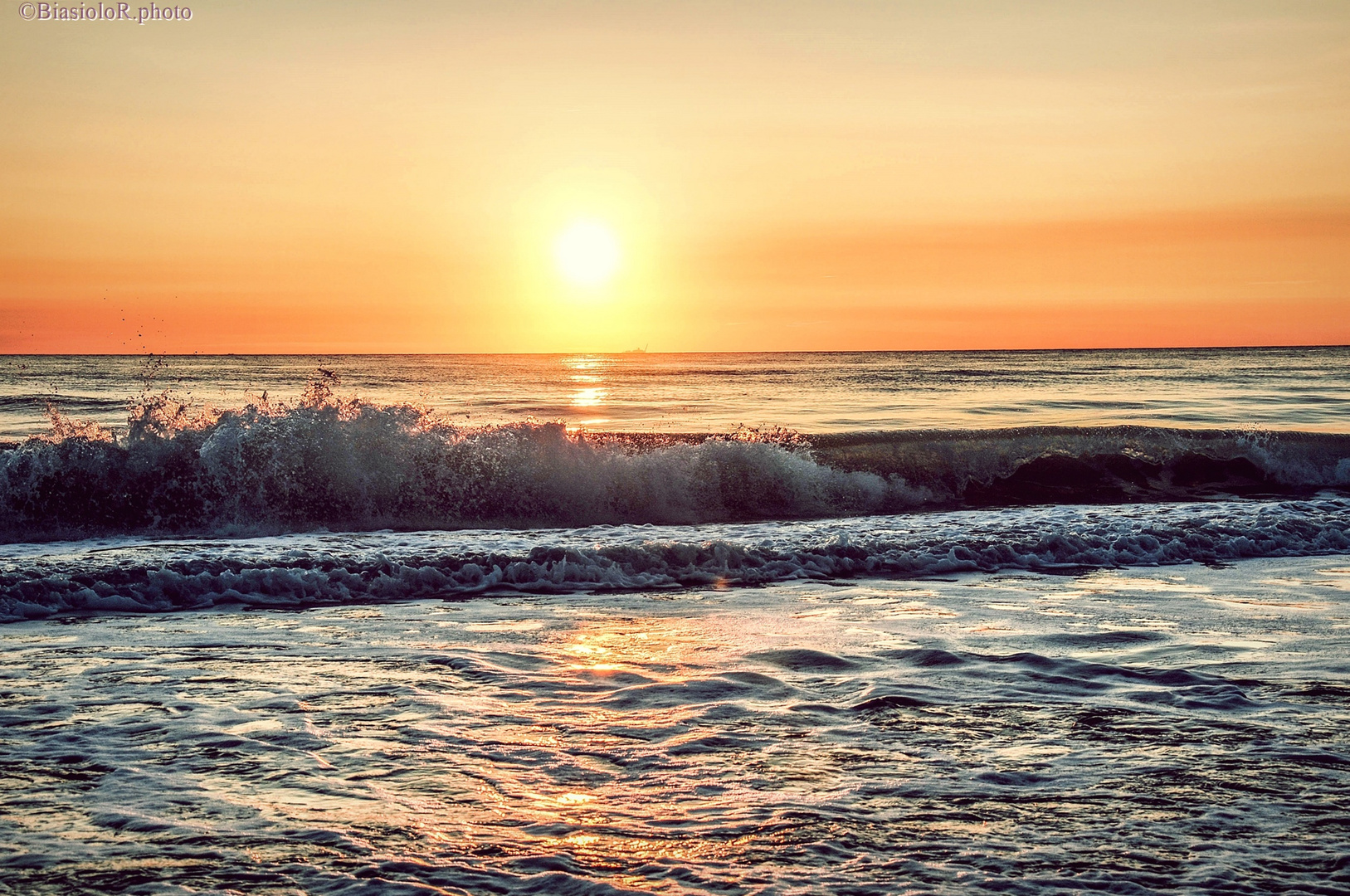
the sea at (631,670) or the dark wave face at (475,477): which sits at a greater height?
the dark wave face at (475,477)

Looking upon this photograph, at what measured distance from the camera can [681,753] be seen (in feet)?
13.7

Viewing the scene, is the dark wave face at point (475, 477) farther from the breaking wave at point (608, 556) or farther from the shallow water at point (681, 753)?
the shallow water at point (681, 753)

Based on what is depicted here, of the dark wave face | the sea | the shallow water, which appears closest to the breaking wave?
the sea

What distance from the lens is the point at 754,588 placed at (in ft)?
27.5

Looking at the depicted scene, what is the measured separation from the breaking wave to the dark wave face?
1.53m

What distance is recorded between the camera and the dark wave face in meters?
12.3

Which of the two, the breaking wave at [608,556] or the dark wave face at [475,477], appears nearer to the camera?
the breaking wave at [608,556]

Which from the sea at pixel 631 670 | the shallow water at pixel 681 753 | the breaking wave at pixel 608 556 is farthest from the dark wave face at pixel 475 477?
the shallow water at pixel 681 753

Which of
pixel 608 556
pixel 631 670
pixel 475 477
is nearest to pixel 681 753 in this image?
pixel 631 670

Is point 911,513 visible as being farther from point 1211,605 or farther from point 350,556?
point 350,556

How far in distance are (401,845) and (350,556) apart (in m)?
6.05

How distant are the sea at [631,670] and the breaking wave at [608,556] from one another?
0.17 feet

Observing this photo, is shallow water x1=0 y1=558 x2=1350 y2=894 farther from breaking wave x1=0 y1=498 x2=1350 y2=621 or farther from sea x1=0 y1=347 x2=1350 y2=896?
breaking wave x1=0 y1=498 x2=1350 y2=621

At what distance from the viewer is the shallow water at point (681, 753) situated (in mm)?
3127
